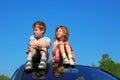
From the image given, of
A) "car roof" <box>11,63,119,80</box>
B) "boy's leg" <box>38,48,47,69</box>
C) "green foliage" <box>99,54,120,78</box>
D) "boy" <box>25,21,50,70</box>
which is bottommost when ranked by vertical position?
"car roof" <box>11,63,119,80</box>

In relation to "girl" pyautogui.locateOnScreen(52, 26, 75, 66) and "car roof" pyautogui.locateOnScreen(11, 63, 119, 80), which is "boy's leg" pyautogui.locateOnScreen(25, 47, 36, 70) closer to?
"car roof" pyautogui.locateOnScreen(11, 63, 119, 80)

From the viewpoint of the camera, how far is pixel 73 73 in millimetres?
7082

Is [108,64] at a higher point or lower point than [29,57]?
higher

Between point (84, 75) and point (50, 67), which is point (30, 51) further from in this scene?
point (84, 75)

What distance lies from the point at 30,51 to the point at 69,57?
67 cm

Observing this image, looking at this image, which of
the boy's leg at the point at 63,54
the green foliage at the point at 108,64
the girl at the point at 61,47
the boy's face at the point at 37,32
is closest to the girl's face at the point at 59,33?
the girl at the point at 61,47

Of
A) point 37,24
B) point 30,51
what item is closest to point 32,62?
point 30,51

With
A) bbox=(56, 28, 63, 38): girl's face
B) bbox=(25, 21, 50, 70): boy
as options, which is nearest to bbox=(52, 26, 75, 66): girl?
bbox=(56, 28, 63, 38): girl's face

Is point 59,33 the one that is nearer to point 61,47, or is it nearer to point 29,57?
point 61,47

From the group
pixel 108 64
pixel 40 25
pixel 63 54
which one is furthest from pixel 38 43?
pixel 108 64

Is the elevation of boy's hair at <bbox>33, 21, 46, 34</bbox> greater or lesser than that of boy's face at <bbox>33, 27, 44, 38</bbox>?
greater

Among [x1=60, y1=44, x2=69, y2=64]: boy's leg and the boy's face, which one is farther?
the boy's face

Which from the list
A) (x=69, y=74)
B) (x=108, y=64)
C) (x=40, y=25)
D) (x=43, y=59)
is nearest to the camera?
(x=69, y=74)

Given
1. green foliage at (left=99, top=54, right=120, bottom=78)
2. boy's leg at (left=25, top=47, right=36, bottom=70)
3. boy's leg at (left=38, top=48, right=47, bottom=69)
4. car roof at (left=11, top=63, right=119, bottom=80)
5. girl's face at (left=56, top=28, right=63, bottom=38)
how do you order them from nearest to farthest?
car roof at (left=11, top=63, right=119, bottom=80), boy's leg at (left=38, top=48, right=47, bottom=69), boy's leg at (left=25, top=47, right=36, bottom=70), girl's face at (left=56, top=28, right=63, bottom=38), green foliage at (left=99, top=54, right=120, bottom=78)
